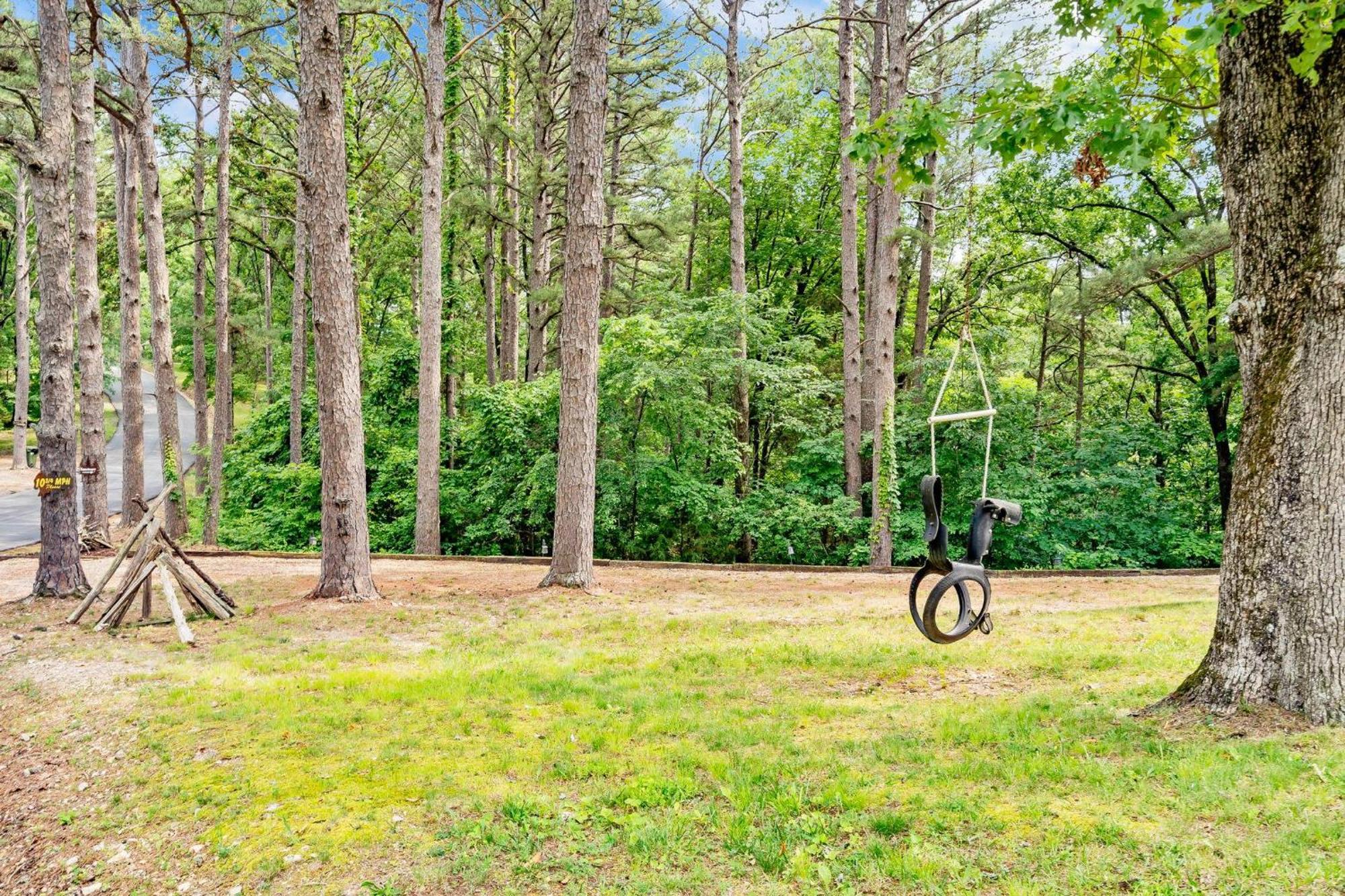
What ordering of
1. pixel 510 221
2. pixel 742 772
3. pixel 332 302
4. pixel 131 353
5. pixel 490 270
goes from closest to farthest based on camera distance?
pixel 742 772, pixel 332 302, pixel 131 353, pixel 510 221, pixel 490 270

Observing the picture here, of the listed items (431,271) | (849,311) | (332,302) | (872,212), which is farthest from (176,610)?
(872,212)

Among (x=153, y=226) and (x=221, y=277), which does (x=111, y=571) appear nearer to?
(x=153, y=226)

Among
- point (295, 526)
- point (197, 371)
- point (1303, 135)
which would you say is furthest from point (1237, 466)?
point (197, 371)

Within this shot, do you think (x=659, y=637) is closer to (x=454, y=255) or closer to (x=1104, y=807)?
(x=1104, y=807)

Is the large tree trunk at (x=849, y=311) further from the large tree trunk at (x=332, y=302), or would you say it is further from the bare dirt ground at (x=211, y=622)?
the large tree trunk at (x=332, y=302)

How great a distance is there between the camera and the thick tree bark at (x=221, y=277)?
48.0ft

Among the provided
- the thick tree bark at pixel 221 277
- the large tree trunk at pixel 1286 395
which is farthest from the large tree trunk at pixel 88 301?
the large tree trunk at pixel 1286 395

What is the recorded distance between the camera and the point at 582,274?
30.9ft

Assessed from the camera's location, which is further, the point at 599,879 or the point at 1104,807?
the point at 1104,807

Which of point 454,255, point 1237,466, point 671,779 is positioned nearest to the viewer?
point 671,779

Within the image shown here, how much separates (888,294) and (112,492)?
71.8 feet

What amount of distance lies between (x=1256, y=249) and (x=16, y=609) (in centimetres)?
1123

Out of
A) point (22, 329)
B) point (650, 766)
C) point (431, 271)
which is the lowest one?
point (650, 766)

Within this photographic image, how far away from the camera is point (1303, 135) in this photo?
4.38 m
